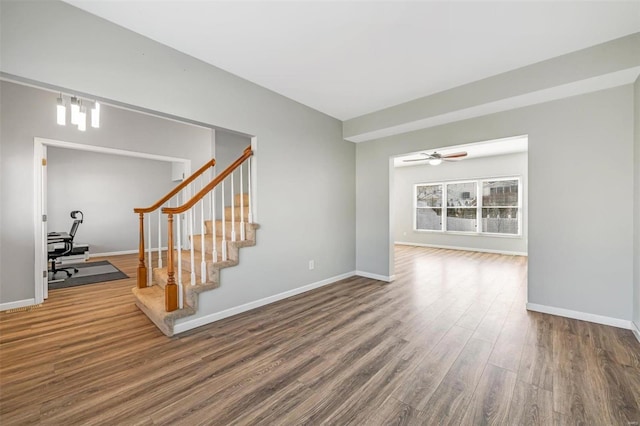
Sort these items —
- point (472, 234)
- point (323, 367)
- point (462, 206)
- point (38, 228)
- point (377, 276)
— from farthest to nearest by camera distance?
point (462, 206) < point (472, 234) < point (377, 276) < point (38, 228) < point (323, 367)

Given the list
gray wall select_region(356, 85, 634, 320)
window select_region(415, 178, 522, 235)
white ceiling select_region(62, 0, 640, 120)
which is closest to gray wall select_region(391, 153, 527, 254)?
window select_region(415, 178, 522, 235)

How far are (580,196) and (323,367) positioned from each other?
126 inches

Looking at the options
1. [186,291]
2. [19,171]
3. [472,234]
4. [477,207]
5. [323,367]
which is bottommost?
[323,367]

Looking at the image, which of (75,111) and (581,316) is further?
(75,111)

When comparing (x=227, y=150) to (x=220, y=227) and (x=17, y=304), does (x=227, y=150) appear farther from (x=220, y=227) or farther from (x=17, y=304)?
(x=17, y=304)

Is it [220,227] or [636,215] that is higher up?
[636,215]

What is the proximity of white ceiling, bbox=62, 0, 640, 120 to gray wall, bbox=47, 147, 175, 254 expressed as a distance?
5930 millimetres

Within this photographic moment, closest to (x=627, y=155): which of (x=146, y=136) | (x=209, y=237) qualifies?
(x=209, y=237)

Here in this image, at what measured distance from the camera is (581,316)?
2754 mm

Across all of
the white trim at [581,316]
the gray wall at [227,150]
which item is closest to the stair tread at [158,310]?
the gray wall at [227,150]

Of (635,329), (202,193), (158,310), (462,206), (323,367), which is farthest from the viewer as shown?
(462,206)

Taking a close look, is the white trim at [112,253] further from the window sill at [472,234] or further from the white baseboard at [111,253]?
the window sill at [472,234]

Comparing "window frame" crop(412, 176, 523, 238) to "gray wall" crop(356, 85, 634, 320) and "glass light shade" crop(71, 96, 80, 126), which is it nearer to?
"gray wall" crop(356, 85, 634, 320)

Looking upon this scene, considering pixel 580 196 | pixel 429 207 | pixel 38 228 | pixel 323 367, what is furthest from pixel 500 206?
pixel 38 228
